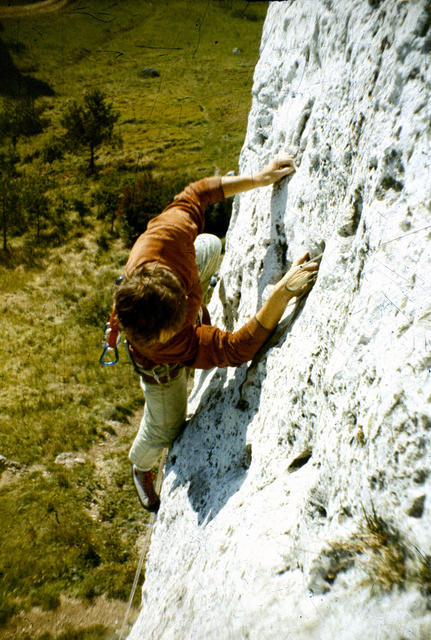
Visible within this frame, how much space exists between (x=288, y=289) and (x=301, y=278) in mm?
108

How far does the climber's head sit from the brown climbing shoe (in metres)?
2.67

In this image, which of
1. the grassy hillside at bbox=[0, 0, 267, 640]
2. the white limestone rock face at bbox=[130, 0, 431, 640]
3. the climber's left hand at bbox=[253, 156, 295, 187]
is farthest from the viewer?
the grassy hillside at bbox=[0, 0, 267, 640]

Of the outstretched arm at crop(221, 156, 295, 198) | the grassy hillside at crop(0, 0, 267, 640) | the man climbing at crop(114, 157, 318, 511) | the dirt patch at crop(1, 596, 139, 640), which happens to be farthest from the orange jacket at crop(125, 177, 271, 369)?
the dirt patch at crop(1, 596, 139, 640)

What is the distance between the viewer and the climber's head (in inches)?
87.5

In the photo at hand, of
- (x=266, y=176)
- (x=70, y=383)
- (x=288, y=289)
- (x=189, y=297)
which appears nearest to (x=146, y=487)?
(x=189, y=297)

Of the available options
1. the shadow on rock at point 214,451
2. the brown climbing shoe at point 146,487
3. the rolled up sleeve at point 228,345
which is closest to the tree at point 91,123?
the brown climbing shoe at point 146,487

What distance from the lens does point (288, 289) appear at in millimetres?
2338

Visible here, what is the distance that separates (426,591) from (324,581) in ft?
1.33

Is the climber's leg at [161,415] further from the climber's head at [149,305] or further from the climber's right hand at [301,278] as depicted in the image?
the climber's right hand at [301,278]

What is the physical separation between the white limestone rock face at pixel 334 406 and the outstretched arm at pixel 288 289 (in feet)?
0.42

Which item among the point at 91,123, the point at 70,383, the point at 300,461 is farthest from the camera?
the point at 91,123

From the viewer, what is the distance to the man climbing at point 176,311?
226cm

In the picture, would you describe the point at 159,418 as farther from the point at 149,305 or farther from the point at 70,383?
the point at 70,383

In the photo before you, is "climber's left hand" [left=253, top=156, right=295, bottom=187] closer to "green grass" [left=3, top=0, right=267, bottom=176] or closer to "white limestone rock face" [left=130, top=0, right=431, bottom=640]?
"white limestone rock face" [left=130, top=0, right=431, bottom=640]
